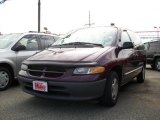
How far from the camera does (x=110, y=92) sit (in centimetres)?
457

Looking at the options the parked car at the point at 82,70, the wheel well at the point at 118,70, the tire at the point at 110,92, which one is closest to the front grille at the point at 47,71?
the parked car at the point at 82,70

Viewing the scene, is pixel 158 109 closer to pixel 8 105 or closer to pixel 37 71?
pixel 37 71

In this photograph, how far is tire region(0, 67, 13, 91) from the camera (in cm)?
624

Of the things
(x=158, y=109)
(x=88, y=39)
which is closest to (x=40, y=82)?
(x=88, y=39)

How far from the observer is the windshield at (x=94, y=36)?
5325mm

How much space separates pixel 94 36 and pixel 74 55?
3.91ft

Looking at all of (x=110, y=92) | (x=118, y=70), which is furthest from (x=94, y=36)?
(x=110, y=92)

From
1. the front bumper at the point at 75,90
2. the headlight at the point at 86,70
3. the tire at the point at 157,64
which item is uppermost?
the headlight at the point at 86,70

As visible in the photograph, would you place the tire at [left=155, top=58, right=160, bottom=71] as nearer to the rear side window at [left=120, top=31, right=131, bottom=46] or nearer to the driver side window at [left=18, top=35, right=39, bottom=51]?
the rear side window at [left=120, top=31, right=131, bottom=46]

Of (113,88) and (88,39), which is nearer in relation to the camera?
(113,88)

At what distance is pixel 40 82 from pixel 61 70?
1.45 ft

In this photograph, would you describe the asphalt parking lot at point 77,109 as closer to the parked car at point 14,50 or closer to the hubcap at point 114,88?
the hubcap at point 114,88

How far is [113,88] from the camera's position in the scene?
15.8 feet

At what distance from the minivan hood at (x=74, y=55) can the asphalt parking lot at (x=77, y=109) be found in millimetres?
936
